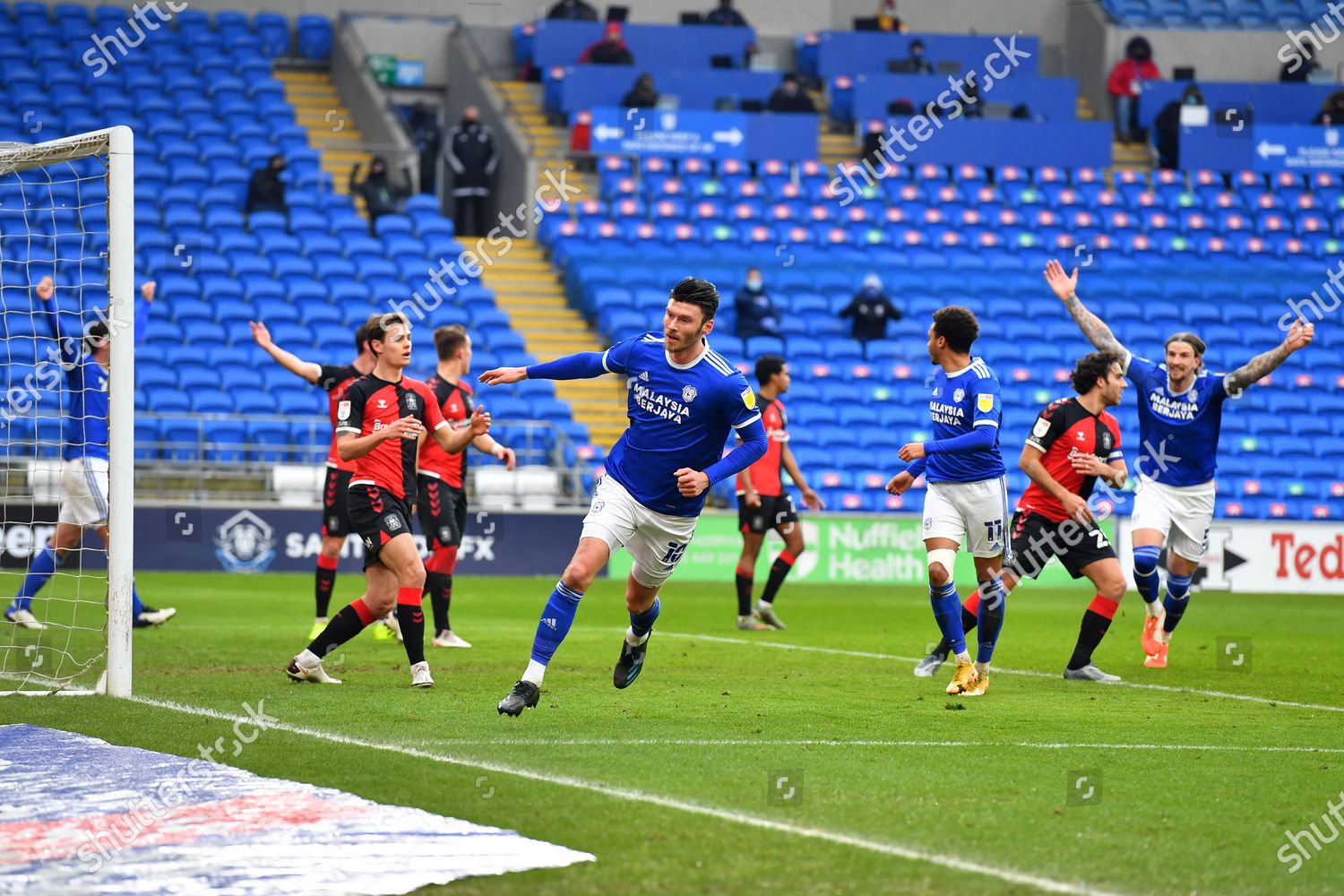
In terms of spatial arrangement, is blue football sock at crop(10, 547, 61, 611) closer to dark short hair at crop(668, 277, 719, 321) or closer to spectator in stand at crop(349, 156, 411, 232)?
dark short hair at crop(668, 277, 719, 321)

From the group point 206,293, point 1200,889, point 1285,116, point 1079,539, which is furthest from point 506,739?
point 1285,116

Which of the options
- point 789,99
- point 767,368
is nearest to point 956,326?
point 767,368

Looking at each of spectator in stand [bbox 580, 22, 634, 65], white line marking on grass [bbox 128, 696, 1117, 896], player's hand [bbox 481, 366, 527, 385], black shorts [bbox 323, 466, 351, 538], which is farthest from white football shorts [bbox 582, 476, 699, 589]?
spectator in stand [bbox 580, 22, 634, 65]

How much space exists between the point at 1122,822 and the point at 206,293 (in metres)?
20.8

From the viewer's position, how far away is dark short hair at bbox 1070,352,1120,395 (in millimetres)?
10906

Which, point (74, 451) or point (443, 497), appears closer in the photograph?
point (443, 497)

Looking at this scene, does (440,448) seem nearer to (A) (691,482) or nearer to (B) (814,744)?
(A) (691,482)

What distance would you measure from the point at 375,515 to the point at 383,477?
9.8 inches

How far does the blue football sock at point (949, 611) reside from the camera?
10039mm

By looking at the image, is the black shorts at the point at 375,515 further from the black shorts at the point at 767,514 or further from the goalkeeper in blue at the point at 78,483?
the black shorts at the point at 767,514

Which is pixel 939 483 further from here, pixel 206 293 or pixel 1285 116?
pixel 1285 116

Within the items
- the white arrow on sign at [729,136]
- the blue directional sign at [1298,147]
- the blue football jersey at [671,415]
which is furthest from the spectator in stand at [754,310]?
the blue football jersey at [671,415]

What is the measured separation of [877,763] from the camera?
7.04 meters

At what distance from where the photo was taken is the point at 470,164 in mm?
29031
